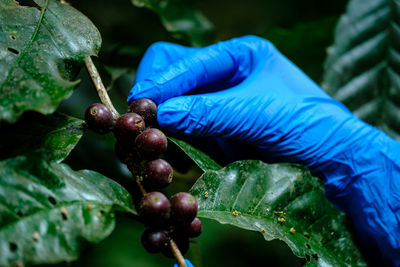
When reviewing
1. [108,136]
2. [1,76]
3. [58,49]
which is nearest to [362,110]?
[108,136]

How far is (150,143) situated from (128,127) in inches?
2.9

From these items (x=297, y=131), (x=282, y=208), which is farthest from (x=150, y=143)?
(x=297, y=131)

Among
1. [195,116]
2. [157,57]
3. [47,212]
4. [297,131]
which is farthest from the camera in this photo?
[157,57]

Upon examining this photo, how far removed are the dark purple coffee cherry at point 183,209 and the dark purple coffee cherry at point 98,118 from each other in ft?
0.87

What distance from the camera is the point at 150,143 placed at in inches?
33.6

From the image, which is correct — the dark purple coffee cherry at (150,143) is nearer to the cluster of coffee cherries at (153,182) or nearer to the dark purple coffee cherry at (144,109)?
the cluster of coffee cherries at (153,182)

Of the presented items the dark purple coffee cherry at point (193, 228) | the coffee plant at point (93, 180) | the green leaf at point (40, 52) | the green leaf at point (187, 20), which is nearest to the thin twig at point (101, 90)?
the coffee plant at point (93, 180)

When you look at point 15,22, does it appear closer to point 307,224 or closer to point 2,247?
point 2,247

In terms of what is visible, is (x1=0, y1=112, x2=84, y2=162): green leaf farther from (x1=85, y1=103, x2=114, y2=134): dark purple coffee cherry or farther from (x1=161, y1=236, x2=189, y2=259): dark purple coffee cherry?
(x1=161, y1=236, x2=189, y2=259): dark purple coffee cherry

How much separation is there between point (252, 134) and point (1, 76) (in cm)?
80

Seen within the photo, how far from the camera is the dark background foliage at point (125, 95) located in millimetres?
1538

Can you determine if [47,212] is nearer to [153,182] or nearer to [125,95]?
[153,182]

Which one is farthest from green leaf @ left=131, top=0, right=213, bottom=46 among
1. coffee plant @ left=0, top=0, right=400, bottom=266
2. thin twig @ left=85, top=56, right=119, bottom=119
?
thin twig @ left=85, top=56, right=119, bottom=119

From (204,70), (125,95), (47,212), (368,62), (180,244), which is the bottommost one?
(125,95)
